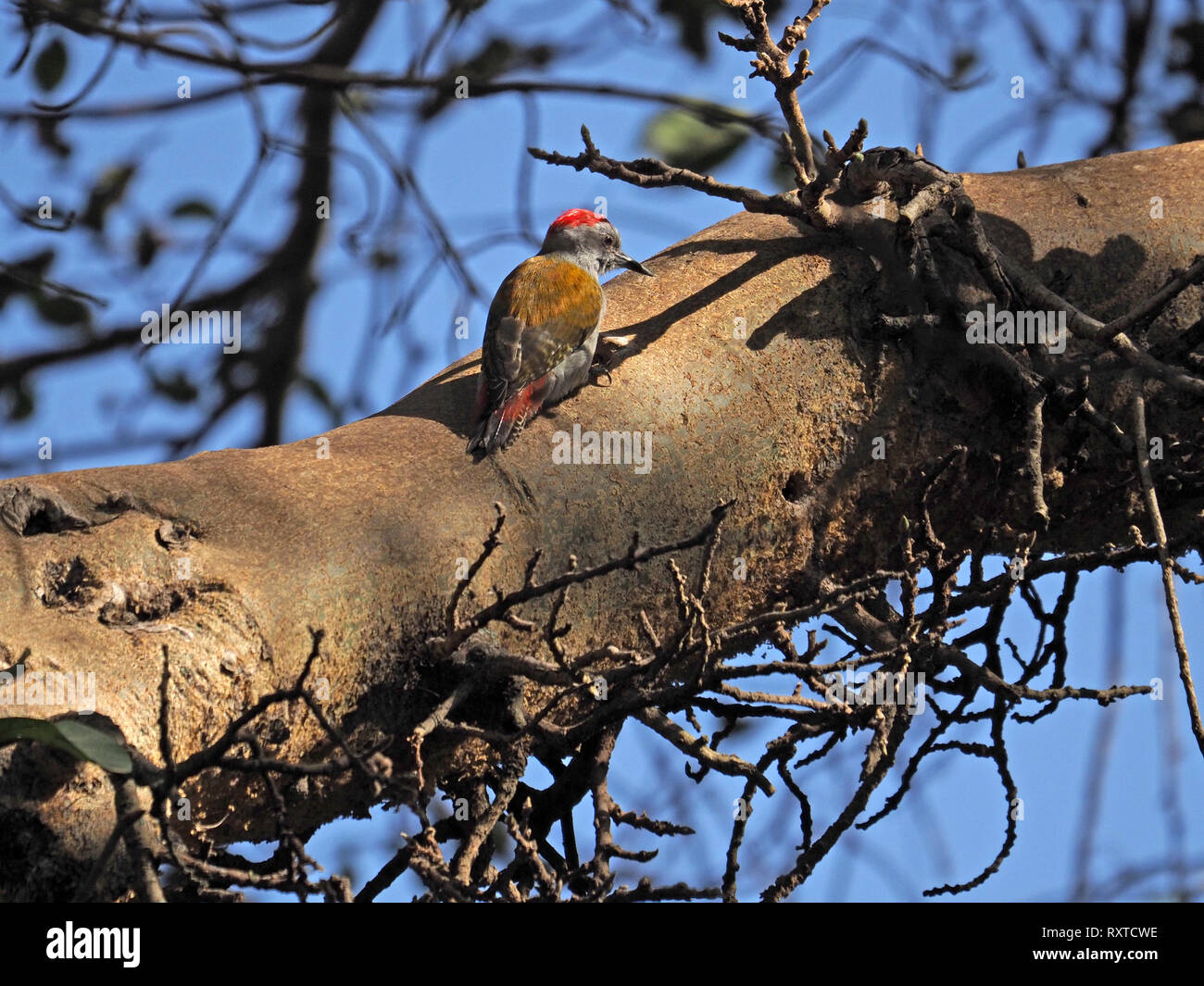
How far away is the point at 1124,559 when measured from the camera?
2.49 metres

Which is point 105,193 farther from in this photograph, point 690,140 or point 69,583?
point 69,583

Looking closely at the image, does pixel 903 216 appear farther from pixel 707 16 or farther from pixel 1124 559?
pixel 707 16

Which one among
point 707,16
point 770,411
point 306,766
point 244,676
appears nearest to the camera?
point 306,766

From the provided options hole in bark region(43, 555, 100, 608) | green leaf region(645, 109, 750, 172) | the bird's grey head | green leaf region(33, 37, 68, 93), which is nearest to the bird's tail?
hole in bark region(43, 555, 100, 608)

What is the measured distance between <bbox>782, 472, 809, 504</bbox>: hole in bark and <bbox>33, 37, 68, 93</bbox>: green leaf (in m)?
3.33

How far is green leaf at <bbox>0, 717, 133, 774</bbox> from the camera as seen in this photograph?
1681 millimetres

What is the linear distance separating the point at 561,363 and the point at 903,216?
0.83 m

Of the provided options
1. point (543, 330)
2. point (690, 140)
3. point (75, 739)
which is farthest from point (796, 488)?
point (690, 140)

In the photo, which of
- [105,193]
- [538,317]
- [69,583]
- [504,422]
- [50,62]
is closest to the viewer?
[69,583]

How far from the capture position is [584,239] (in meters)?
4.15

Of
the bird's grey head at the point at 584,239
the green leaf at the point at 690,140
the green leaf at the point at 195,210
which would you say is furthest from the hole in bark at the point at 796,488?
the green leaf at the point at 195,210

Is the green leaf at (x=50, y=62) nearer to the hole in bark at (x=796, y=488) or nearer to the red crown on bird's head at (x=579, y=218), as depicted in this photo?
the red crown on bird's head at (x=579, y=218)

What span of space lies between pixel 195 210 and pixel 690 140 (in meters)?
1.90
